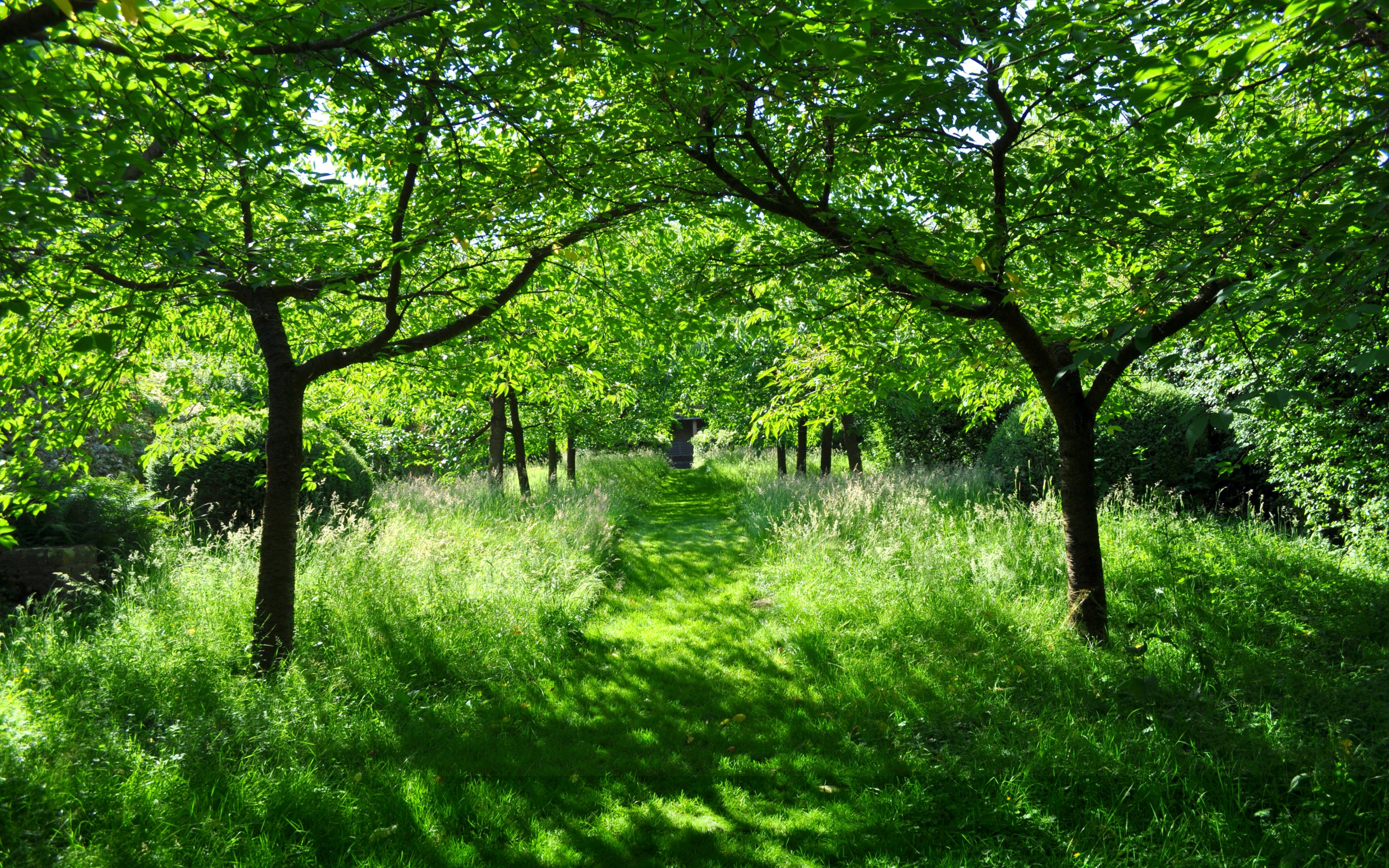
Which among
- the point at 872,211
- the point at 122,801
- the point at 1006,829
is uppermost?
the point at 872,211

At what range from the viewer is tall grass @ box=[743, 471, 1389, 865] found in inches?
154

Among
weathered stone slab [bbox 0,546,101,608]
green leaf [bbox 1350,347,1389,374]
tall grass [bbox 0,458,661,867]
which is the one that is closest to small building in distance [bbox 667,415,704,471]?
tall grass [bbox 0,458,661,867]

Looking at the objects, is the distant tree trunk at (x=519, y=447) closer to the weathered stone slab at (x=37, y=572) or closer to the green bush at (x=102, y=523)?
the green bush at (x=102, y=523)

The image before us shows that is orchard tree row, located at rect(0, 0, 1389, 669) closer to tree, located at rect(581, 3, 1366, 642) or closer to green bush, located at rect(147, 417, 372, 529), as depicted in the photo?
tree, located at rect(581, 3, 1366, 642)

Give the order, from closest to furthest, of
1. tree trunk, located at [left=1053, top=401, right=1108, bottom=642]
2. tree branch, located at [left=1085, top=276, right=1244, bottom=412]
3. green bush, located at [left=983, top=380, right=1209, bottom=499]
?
tree branch, located at [left=1085, top=276, right=1244, bottom=412]
tree trunk, located at [left=1053, top=401, right=1108, bottom=642]
green bush, located at [left=983, top=380, right=1209, bottom=499]

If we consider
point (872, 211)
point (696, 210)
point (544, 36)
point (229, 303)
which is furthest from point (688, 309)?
point (229, 303)

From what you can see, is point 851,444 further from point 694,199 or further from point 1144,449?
point 694,199

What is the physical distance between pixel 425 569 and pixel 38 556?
3.70 m

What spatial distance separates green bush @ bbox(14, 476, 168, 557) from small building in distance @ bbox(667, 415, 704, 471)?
1206 inches

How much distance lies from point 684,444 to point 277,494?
39283 millimetres

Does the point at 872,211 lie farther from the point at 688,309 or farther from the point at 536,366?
the point at 536,366

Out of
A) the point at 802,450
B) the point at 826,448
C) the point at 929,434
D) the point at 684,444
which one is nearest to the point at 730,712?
the point at 826,448

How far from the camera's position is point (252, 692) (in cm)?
519

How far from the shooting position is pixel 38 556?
730cm
